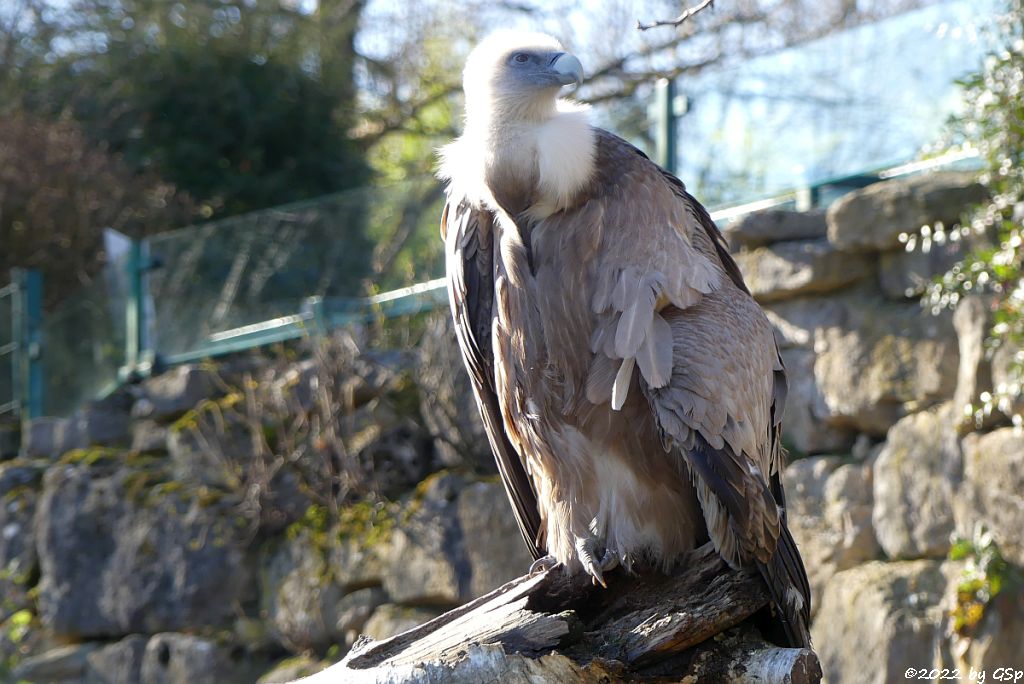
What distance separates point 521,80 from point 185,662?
4.50m

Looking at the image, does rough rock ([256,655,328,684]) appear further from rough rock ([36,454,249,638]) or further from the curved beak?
the curved beak

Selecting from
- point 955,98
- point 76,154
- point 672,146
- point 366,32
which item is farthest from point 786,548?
point 366,32

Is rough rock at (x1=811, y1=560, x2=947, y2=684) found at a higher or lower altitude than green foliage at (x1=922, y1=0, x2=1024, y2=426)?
lower

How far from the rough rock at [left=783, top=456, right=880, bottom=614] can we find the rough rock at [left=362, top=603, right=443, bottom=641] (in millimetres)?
1809

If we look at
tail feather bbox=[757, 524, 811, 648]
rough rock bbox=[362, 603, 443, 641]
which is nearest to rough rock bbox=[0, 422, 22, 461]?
rough rock bbox=[362, 603, 443, 641]

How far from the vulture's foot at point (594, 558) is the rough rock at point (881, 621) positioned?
210 cm

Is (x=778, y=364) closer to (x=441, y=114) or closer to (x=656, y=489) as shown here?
(x=656, y=489)

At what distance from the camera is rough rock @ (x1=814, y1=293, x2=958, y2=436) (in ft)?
16.8

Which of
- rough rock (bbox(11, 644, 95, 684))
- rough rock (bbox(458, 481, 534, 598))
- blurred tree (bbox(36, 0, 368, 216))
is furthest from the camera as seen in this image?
blurred tree (bbox(36, 0, 368, 216))

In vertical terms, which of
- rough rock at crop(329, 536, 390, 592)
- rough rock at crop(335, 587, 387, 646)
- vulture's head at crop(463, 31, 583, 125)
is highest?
vulture's head at crop(463, 31, 583, 125)

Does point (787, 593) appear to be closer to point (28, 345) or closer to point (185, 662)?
point (185, 662)

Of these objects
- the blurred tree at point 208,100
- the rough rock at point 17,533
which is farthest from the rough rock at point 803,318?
the blurred tree at point 208,100

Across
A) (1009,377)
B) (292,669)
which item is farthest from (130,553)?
(1009,377)

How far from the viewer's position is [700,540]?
11.1 ft
